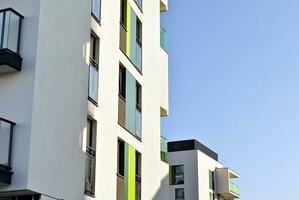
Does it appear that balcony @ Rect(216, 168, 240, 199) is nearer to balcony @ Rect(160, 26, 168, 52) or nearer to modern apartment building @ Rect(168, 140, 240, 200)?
modern apartment building @ Rect(168, 140, 240, 200)

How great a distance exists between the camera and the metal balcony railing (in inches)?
667

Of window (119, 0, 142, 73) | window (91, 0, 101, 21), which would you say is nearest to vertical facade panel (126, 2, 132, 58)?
window (119, 0, 142, 73)

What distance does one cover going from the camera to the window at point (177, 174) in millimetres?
57666

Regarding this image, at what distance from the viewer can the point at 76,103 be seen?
18906mm

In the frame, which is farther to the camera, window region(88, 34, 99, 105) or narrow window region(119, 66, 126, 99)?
narrow window region(119, 66, 126, 99)

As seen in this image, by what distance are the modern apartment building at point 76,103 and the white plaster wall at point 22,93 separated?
1.1 inches

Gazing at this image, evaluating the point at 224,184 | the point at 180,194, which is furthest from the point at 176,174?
the point at 224,184

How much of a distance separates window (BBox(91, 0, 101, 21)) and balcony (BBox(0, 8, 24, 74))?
4.08 m

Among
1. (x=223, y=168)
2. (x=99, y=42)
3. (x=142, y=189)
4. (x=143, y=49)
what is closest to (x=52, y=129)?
(x=99, y=42)

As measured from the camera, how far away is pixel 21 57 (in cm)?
1700

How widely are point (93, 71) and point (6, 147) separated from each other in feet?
17.1

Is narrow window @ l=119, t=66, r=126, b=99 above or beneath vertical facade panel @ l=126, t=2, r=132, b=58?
beneath

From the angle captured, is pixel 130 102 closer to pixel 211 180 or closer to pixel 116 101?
pixel 116 101

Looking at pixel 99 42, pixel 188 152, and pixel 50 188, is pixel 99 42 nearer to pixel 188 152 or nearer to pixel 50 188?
pixel 50 188
